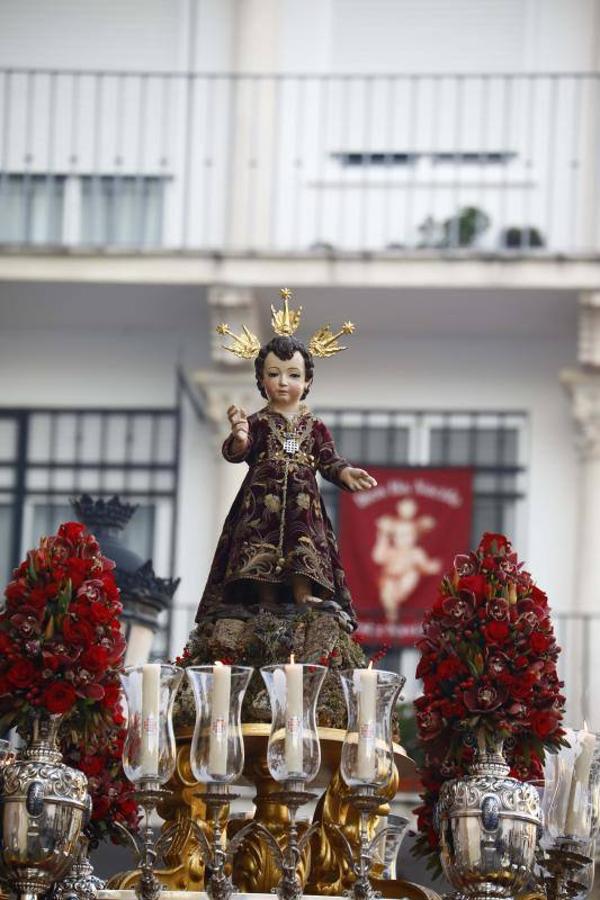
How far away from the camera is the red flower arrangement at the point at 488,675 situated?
13.3m

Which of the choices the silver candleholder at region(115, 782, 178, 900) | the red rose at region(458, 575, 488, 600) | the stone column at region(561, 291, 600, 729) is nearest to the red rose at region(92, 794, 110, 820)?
the silver candleholder at region(115, 782, 178, 900)

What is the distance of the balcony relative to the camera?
24.8 meters

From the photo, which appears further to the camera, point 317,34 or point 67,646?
point 317,34

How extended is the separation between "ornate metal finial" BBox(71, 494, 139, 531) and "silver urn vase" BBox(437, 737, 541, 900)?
5615 millimetres

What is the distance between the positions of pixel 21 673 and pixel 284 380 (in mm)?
2040

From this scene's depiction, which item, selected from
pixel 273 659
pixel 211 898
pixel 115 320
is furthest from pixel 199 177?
pixel 211 898

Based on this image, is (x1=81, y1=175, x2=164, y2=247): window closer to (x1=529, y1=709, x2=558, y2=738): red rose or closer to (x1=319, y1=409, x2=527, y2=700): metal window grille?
(x1=319, y1=409, x2=527, y2=700): metal window grille

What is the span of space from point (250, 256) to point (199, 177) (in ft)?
4.70

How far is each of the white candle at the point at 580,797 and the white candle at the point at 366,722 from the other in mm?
1062

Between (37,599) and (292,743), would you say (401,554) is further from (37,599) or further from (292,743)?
(292,743)

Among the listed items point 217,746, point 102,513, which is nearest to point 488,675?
point 217,746

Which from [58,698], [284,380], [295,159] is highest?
[295,159]

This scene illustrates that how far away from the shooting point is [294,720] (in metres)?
12.3

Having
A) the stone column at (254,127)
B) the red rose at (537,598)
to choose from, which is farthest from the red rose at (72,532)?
the stone column at (254,127)
